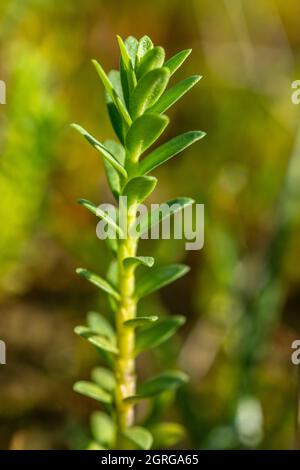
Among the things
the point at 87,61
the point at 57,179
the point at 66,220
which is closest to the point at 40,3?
the point at 87,61

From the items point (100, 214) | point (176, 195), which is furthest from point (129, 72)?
point (176, 195)

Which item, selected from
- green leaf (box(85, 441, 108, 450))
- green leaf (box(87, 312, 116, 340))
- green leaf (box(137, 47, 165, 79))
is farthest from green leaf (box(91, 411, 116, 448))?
green leaf (box(137, 47, 165, 79))

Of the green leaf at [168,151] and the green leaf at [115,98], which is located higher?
the green leaf at [115,98]

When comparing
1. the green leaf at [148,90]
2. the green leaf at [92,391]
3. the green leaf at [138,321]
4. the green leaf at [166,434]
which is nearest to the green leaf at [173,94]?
the green leaf at [148,90]

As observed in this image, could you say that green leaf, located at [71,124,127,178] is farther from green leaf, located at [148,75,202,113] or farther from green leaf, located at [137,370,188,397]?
green leaf, located at [137,370,188,397]

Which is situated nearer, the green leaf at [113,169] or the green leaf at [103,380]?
the green leaf at [113,169]

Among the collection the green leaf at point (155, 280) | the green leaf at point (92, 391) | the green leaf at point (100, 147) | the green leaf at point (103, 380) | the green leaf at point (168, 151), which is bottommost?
the green leaf at point (92, 391)

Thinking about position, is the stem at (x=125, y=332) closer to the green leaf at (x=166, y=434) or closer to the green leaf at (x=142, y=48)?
the green leaf at (x=166, y=434)

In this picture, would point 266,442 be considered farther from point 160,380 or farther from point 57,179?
point 57,179
